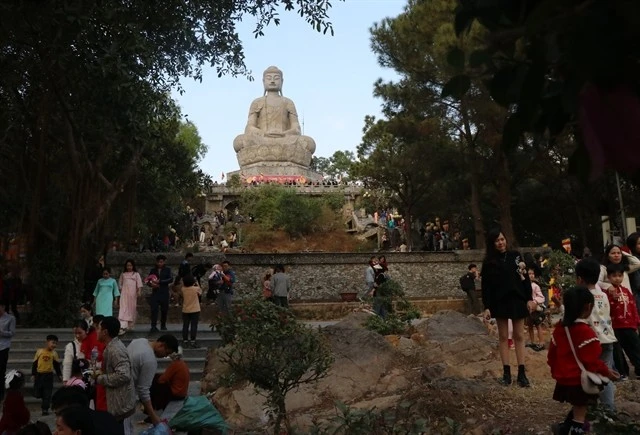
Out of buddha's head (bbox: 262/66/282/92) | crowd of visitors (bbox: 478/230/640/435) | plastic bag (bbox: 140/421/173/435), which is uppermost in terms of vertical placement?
buddha's head (bbox: 262/66/282/92)

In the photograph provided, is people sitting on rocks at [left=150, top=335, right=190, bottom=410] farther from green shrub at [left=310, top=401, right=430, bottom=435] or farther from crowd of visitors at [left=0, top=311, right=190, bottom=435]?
green shrub at [left=310, top=401, right=430, bottom=435]

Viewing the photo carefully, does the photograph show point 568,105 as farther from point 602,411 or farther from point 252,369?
point 252,369

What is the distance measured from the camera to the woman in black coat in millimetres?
5266

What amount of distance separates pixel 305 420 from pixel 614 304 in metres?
2.47

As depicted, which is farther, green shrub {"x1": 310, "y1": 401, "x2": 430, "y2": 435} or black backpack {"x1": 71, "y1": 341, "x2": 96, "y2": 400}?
black backpack {"x1": 71, "y1": 341, "x2": 96, "y2": 400}

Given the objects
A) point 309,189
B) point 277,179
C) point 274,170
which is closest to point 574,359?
point 309,189

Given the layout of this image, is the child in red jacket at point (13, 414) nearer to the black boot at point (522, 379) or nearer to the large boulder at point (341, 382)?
the large boulder at point (341, 382)

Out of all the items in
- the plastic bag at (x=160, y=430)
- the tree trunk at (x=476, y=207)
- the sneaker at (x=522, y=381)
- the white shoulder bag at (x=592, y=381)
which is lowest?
the plastic bag at (x=160, y=430)

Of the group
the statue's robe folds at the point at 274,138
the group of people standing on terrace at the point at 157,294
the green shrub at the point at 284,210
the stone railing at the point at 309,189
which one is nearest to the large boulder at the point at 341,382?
the group of people standing on terrace at the point at 157,294

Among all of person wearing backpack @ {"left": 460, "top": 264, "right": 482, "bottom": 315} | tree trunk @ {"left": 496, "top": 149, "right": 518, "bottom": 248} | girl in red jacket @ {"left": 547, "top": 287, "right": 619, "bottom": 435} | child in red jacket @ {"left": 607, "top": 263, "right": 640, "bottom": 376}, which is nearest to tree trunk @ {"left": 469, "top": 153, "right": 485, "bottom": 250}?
tree trunk @ {"left": 496, "top": 149, "right": 518, "bottom": 248}

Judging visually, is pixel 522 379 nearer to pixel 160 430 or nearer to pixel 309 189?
pixel 160 430

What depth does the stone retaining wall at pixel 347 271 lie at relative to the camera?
15.9 meters

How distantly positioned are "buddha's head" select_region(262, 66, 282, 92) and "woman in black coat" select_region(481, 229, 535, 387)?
28.5 m

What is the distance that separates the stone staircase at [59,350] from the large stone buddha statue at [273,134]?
2243cm
